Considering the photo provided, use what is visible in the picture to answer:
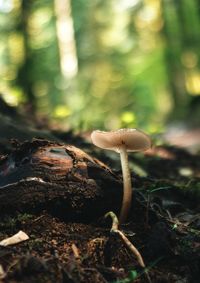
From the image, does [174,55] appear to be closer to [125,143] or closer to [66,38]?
[66,38]

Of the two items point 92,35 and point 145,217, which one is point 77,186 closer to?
point 145,217

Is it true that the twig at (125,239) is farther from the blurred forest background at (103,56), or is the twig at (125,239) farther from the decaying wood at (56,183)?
the blurred forest background at (103,56)

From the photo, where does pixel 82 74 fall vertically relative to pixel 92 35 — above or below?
below

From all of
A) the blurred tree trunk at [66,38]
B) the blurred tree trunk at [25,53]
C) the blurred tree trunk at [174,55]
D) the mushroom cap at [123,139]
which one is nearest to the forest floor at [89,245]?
the mushroom cap at [123,139]

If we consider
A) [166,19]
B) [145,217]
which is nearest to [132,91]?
→ [166,19]

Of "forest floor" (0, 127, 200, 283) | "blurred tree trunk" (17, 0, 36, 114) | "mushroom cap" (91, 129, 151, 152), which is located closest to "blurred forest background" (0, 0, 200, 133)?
"blurred tree trunk" (17, 0, 36, 114)

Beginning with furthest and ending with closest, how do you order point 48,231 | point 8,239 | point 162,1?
→ point 162,1 → point 48,231 → point 8,239
